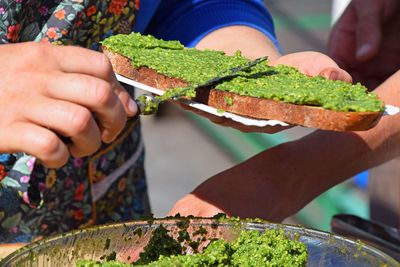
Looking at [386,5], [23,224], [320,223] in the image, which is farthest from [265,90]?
[320,223]

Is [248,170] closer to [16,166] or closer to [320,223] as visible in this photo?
[16,166]

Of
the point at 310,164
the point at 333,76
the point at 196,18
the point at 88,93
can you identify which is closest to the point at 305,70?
the point at 333,76

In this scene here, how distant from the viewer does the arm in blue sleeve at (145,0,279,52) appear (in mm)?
1454

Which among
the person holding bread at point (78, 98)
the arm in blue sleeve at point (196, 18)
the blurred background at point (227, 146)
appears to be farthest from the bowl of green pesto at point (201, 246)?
the blurred background at point (227, 146)

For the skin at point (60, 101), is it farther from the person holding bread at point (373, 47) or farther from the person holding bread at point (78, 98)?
the person holding bread at point (373, 47)

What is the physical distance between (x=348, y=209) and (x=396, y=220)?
65 centimetres

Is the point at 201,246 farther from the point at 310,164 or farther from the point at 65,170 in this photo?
the point at 65,170

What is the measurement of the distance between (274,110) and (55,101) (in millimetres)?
395

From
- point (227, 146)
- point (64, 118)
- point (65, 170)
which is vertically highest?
point (64, 118)

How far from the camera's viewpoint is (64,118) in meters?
0.73

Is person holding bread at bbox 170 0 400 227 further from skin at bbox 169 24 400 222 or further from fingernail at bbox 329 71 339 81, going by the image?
fingernail at bbox 329 71 339 81

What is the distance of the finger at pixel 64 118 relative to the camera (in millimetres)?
733

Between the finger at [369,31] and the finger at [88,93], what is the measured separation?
1.01m

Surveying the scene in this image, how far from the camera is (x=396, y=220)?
1659 millimetres
